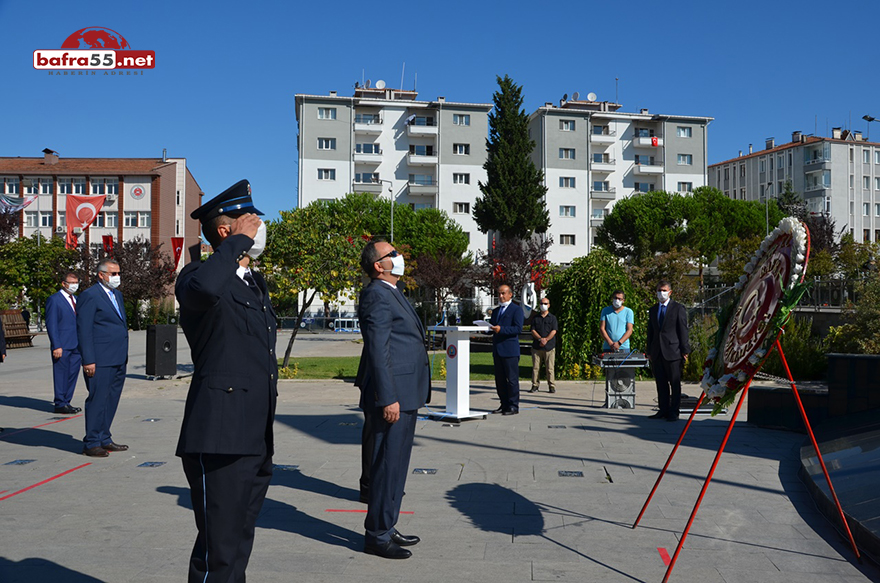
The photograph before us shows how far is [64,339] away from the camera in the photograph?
1087 centimetres

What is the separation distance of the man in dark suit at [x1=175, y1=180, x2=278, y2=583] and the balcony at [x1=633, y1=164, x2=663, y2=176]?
243 feet

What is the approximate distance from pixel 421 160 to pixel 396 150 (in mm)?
2776

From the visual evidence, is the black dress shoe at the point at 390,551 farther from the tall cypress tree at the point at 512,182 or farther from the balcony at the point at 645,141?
the balcony at the point at 645,141

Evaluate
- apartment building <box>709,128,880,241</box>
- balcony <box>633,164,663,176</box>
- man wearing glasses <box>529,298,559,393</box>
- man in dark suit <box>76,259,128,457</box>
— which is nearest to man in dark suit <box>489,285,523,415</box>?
man wearing glasses <box>529,298,559,393</box>

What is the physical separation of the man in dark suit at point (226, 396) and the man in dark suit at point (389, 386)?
4.50ft

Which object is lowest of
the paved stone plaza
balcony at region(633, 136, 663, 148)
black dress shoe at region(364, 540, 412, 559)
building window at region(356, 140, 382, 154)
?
the paved stone plaza

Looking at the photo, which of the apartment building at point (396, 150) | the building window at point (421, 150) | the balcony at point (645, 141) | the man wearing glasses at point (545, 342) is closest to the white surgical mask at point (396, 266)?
the man wearing glasses at point (545, 342)

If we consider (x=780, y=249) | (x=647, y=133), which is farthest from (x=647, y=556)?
(x=647, y=133)

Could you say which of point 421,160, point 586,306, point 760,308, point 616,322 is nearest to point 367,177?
point 421,160

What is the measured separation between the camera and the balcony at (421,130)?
230ft

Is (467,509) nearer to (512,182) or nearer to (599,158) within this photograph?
(512,182)

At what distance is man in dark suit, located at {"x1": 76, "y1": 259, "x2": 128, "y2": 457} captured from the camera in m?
7.90

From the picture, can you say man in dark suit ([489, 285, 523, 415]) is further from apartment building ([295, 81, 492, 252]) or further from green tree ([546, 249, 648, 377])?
apartment building ([295, 81, 492, 252])

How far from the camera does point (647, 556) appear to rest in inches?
187
